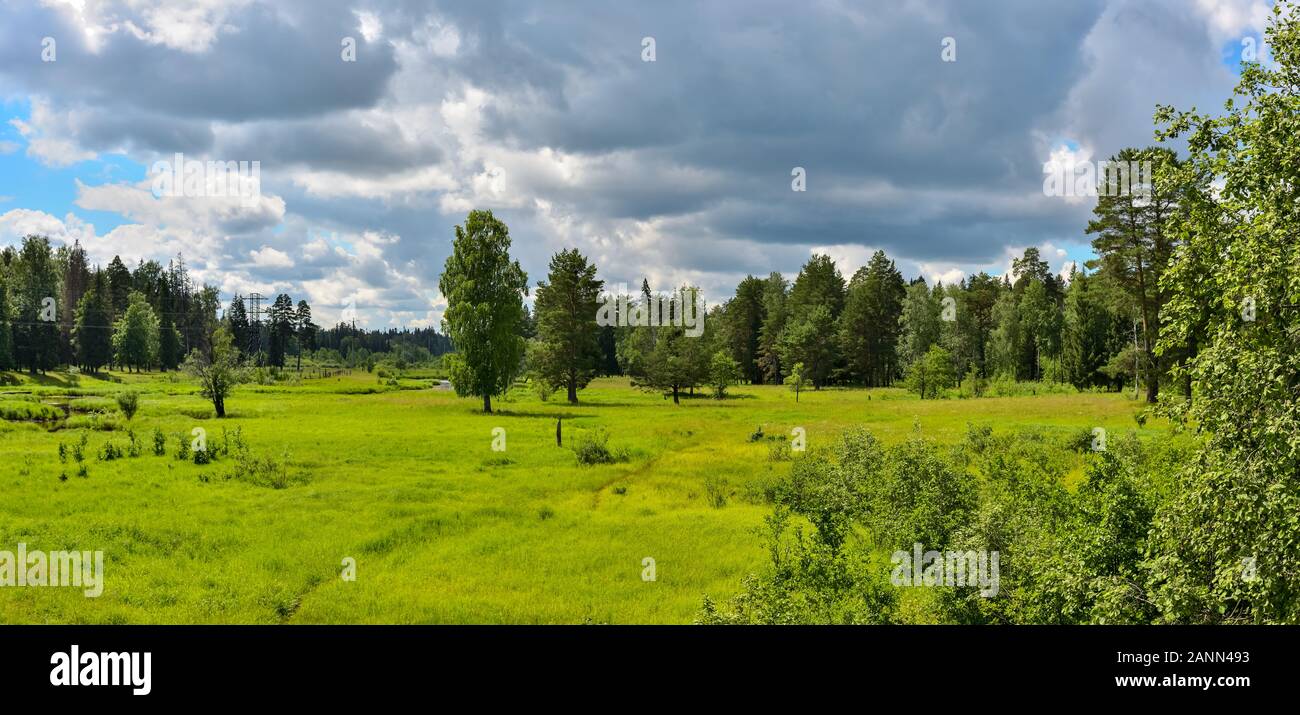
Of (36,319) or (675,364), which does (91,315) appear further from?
(675,364)

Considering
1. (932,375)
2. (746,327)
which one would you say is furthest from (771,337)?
(932,375)

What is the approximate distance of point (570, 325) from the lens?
262 feet

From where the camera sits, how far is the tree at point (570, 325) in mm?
79500

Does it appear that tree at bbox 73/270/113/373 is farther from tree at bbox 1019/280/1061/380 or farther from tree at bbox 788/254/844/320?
tree at bbox 1019/280/1061/380

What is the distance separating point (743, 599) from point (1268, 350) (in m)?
9.81

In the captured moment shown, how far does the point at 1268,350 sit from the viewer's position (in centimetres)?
984

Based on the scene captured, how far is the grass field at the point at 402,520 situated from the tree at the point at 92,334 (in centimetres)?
7951

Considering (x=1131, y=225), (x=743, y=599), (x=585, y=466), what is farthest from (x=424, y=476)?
(x=1131, y=225)

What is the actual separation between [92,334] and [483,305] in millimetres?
92535

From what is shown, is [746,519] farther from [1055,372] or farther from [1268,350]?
[1055,372]

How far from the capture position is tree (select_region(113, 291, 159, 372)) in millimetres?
116125

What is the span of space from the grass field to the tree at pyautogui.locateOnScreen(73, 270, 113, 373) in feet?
261

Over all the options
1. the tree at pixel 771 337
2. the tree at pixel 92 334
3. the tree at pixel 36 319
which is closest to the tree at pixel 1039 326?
the tree at pixel 771 337

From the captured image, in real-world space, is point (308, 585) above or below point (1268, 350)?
below
